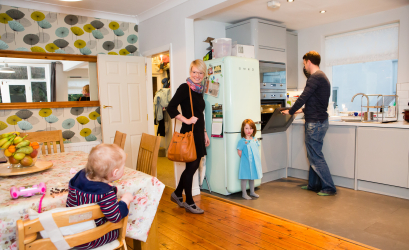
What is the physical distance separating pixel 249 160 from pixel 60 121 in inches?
101

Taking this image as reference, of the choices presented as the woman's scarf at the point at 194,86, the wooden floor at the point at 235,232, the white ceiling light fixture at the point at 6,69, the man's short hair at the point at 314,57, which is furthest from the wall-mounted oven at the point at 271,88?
the white ceiling light fixture at the point at 6,69

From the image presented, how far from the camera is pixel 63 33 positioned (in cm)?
381

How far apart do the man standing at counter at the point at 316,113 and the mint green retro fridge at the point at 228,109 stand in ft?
A: 1.81

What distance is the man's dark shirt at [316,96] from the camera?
10.5ft

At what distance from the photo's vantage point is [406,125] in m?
2.98

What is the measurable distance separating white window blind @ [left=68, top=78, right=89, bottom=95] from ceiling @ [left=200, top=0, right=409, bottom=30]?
6.12 feet

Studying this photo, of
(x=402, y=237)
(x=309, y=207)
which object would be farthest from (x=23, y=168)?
(x=402, y=237)

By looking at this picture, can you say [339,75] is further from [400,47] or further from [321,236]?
[321,236]

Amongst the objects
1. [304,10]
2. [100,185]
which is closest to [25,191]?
[100,185]

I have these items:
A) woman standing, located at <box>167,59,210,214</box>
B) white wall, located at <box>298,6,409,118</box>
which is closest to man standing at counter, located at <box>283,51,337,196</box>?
woman standing, located at <box>167,59,210,214</box>

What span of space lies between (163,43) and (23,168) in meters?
2.41

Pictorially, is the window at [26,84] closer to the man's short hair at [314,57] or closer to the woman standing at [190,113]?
the woman standing at [190,113]

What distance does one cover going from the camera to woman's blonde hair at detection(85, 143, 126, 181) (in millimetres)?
1329

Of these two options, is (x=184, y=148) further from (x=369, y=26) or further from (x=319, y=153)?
(x=369, y=26)
